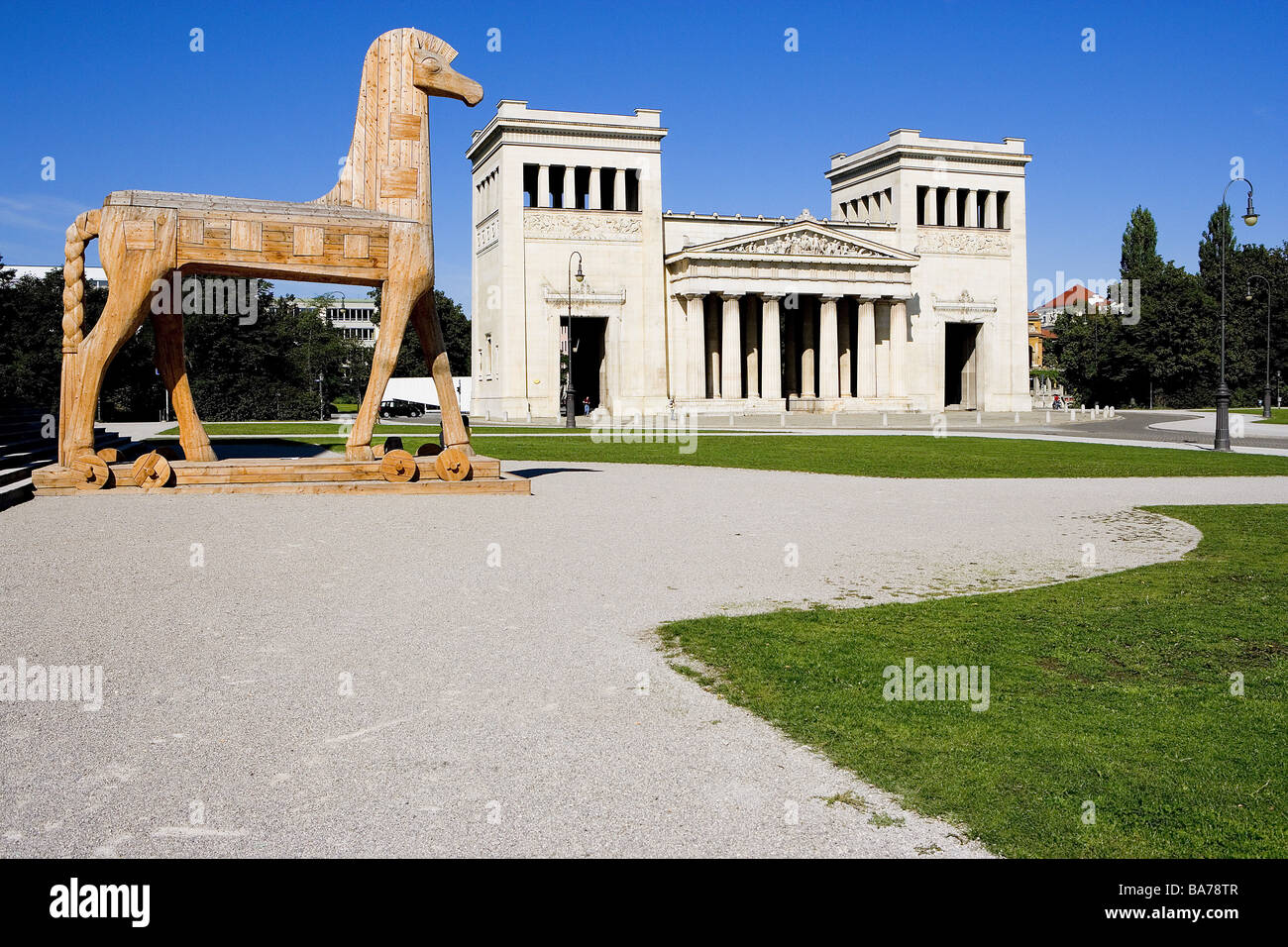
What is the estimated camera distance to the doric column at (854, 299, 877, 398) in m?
85.1

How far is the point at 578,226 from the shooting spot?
7919 cm

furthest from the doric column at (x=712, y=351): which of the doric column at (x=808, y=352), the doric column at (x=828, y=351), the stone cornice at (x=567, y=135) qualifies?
the stone cornice at (x=567, y=135)

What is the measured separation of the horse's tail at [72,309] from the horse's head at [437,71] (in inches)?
234

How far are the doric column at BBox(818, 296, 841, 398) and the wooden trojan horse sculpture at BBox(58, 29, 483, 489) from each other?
2598 inches

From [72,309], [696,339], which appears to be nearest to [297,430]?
[72,309]

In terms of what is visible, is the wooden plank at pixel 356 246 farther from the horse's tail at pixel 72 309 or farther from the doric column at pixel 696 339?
the doric column at pixel 696 339

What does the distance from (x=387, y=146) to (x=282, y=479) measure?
20.5 ft

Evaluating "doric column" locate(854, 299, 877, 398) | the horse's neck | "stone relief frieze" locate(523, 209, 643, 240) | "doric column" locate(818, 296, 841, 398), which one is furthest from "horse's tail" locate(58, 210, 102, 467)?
"doric column" locate(854, 299, 877, 398)

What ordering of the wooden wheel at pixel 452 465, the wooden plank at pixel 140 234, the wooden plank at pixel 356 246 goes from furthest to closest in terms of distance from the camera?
the wooden wheel at pixel 452 465 < the wooden plank at pixel 356 246 < the wooden plank at pixel 140 234

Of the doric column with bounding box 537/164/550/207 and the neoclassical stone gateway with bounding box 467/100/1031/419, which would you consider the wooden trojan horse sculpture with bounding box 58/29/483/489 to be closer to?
the neoclassical stone gateway with bounding box 467/100/1031/419

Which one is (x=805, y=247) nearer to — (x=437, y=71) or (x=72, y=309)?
(x=437, y=71)

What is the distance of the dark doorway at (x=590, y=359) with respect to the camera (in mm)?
84431

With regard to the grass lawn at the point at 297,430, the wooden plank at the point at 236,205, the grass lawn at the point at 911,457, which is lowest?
the grass lawn at the point at 911,457

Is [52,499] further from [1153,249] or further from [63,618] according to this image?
[1153,249]
